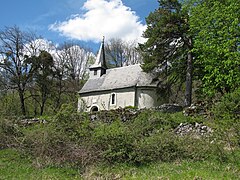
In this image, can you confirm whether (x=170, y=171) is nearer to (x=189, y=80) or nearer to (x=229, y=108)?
(x=229, y=108)

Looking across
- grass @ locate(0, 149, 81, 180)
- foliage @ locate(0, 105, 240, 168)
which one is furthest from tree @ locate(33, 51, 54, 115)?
grass @ locate(0, 149, 81, 180)

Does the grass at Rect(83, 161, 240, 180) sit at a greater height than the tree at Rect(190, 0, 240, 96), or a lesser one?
lesser

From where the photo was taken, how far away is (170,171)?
6.62 metres

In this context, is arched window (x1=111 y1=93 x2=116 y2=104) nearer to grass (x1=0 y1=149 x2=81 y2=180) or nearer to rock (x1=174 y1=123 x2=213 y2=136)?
rock (x1=174 y1=123 x2=213 y2=136)

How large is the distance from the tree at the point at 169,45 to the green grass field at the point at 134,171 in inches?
548

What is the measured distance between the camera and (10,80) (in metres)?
29.2

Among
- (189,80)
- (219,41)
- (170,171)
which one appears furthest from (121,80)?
(170,171)

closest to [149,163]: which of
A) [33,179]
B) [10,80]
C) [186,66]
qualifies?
[33,179]

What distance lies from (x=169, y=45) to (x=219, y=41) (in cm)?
526

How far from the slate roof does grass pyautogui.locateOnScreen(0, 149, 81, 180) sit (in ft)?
64.5

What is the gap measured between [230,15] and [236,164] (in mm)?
11703

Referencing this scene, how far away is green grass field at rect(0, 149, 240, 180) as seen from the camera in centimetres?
619

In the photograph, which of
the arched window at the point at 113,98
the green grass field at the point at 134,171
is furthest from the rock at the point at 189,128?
the arched window at the point at 113,98

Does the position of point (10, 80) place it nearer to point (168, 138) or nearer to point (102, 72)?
point (102, 72)
